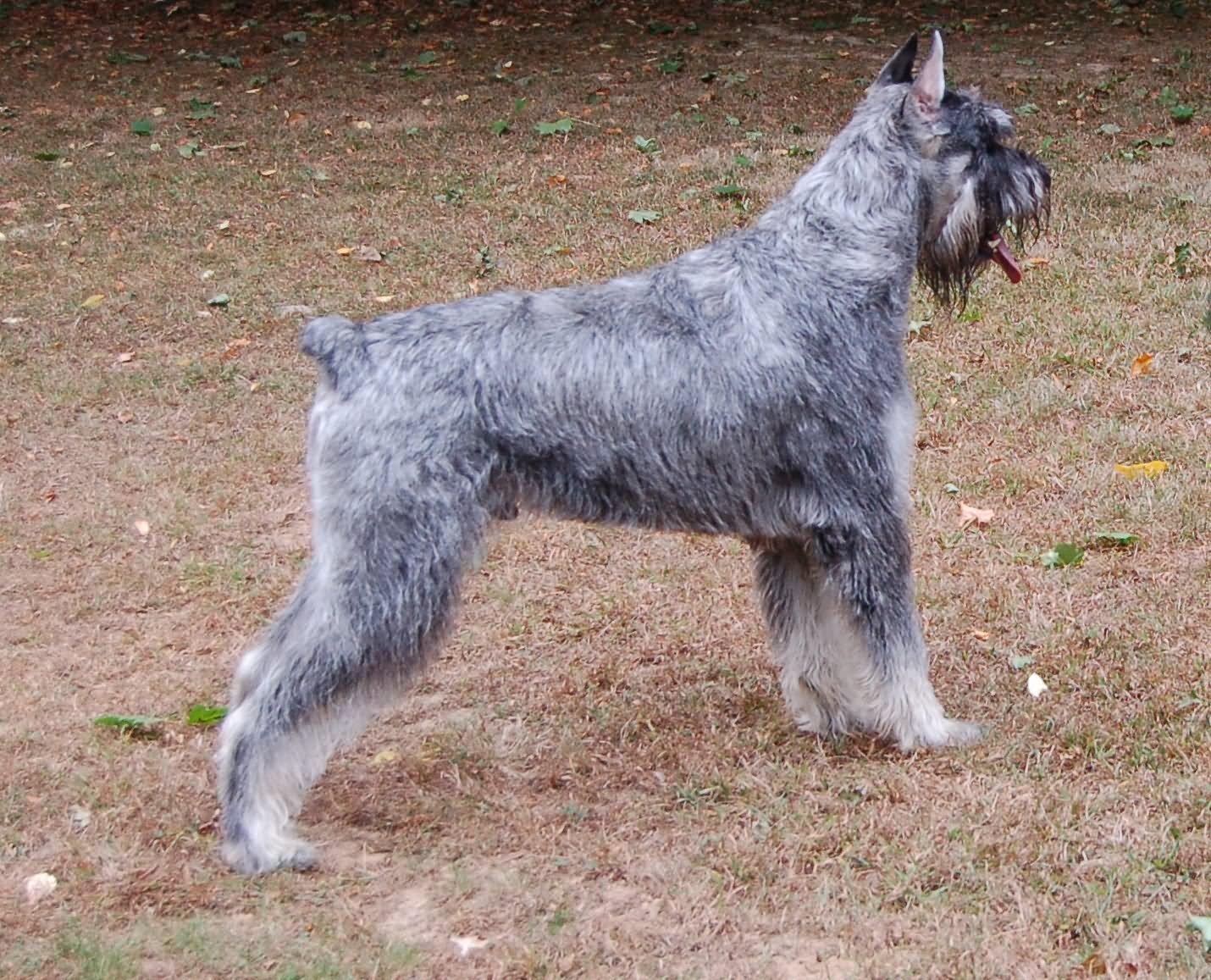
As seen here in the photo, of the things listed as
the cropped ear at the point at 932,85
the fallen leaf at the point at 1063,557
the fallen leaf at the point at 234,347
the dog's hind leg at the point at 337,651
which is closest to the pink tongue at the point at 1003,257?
the cropped ear at the point at 932,85

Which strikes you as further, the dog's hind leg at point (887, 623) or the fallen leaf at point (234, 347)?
the fallen leaf at point (234, 347)

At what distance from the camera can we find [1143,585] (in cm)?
616

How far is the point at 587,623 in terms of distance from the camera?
621cm

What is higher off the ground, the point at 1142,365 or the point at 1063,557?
the point at 1142,365

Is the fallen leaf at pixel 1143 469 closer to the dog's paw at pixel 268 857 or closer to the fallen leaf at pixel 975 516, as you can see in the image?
the fallen leaf at pixel 975 516

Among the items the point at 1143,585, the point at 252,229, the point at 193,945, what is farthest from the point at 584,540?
the point at 252,229

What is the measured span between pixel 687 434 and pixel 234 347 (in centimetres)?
550

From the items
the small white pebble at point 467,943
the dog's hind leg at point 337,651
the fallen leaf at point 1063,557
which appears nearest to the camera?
the small white pebble at point 467,943

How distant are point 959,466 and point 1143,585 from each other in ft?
4.51

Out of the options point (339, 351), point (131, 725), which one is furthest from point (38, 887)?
point (339, 351)

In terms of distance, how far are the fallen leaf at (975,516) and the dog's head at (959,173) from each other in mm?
1813

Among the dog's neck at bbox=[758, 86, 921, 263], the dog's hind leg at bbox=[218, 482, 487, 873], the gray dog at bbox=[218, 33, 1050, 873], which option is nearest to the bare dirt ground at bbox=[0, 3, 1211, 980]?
the dog's hind leg at bbox=[218, 482, 487, 873]

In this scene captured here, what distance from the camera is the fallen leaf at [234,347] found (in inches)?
373

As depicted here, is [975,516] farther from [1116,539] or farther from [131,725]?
[131,725]
